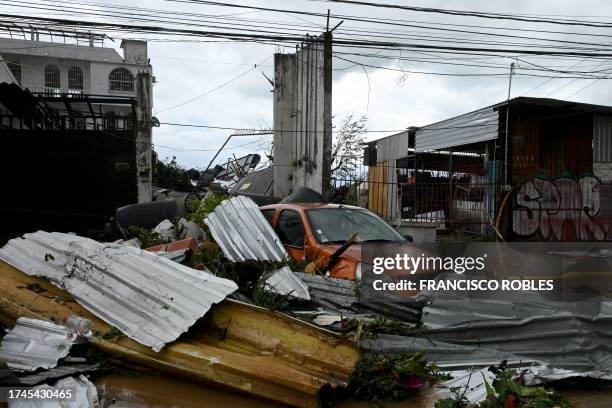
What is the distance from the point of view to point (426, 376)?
4.01 m

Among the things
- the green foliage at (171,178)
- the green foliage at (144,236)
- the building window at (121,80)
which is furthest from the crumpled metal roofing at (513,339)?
the building window at (121,80)

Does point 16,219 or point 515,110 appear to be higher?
point 515,110

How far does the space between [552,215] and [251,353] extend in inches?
448

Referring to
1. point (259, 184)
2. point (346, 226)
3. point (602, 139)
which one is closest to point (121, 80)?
point (259, 184)

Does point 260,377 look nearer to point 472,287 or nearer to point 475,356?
point 475,356

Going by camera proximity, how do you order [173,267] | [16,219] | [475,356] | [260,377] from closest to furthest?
[260,377] → [475,356] → [173,267] → [16,219]

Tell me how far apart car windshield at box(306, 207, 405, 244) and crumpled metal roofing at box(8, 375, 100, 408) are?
3267mm

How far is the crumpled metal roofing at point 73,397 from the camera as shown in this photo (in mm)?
3488

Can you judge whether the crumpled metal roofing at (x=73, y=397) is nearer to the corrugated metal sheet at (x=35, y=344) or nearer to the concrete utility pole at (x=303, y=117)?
the corrugated metal sheet at (x=35, y=344)

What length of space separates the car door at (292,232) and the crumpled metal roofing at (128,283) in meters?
1.94

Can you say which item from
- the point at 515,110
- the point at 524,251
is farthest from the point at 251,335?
the point at 515,110

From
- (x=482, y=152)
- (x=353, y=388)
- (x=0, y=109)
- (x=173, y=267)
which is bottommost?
(x=353, y=388)

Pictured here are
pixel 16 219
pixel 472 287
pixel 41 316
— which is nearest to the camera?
pixel 41 316

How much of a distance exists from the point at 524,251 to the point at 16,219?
10978 mm
